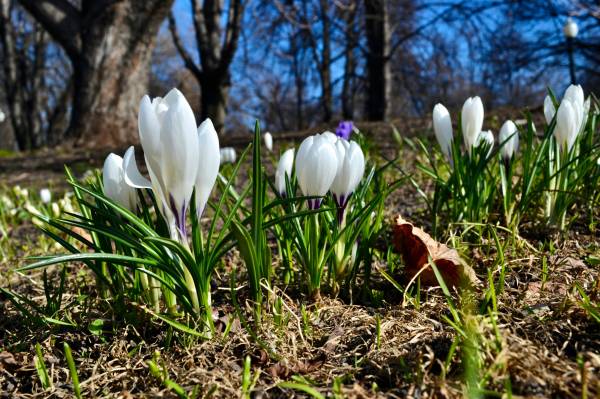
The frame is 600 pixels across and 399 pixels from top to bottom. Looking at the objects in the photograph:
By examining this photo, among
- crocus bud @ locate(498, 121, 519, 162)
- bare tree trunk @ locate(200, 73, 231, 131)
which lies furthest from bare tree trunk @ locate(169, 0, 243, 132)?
crocus bud @ locate(498, 121, 519, 162)

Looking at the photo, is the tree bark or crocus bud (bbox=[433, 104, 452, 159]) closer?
crocus bud (bbox=[433, 104, 452, 159])

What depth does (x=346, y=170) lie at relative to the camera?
1219 mm

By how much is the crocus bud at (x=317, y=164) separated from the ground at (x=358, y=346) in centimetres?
31

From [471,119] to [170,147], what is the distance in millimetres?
1071

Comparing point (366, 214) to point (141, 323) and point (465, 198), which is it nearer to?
point (465, 198)

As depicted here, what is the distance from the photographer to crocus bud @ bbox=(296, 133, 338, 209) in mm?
1120

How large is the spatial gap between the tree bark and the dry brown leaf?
6197mm

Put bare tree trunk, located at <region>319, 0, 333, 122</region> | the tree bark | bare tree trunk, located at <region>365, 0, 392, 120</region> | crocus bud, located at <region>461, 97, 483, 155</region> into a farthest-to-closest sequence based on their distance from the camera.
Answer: bare tree trunk, located at <region>319, 0, 333, 122</region> → bare tree trunk, located at <region>365, 0, 392, 120</region> → the tree bark → crocus bud, located at <region>461, 97, 483, 155</region>

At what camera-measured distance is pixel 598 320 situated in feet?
3.04

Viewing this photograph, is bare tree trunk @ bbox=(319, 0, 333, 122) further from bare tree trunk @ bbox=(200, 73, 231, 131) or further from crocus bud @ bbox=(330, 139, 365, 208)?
crocus bud @ bbox=(330, 139, 365, 208)

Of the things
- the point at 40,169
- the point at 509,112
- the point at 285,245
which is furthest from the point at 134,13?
the point at 285,245

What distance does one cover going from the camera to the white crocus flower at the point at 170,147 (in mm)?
883

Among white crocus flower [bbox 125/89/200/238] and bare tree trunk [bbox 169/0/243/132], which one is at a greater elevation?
bare tree trunk [bbox 169/0/243/132]

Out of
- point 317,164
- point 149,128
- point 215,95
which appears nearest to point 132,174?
point 149,128
